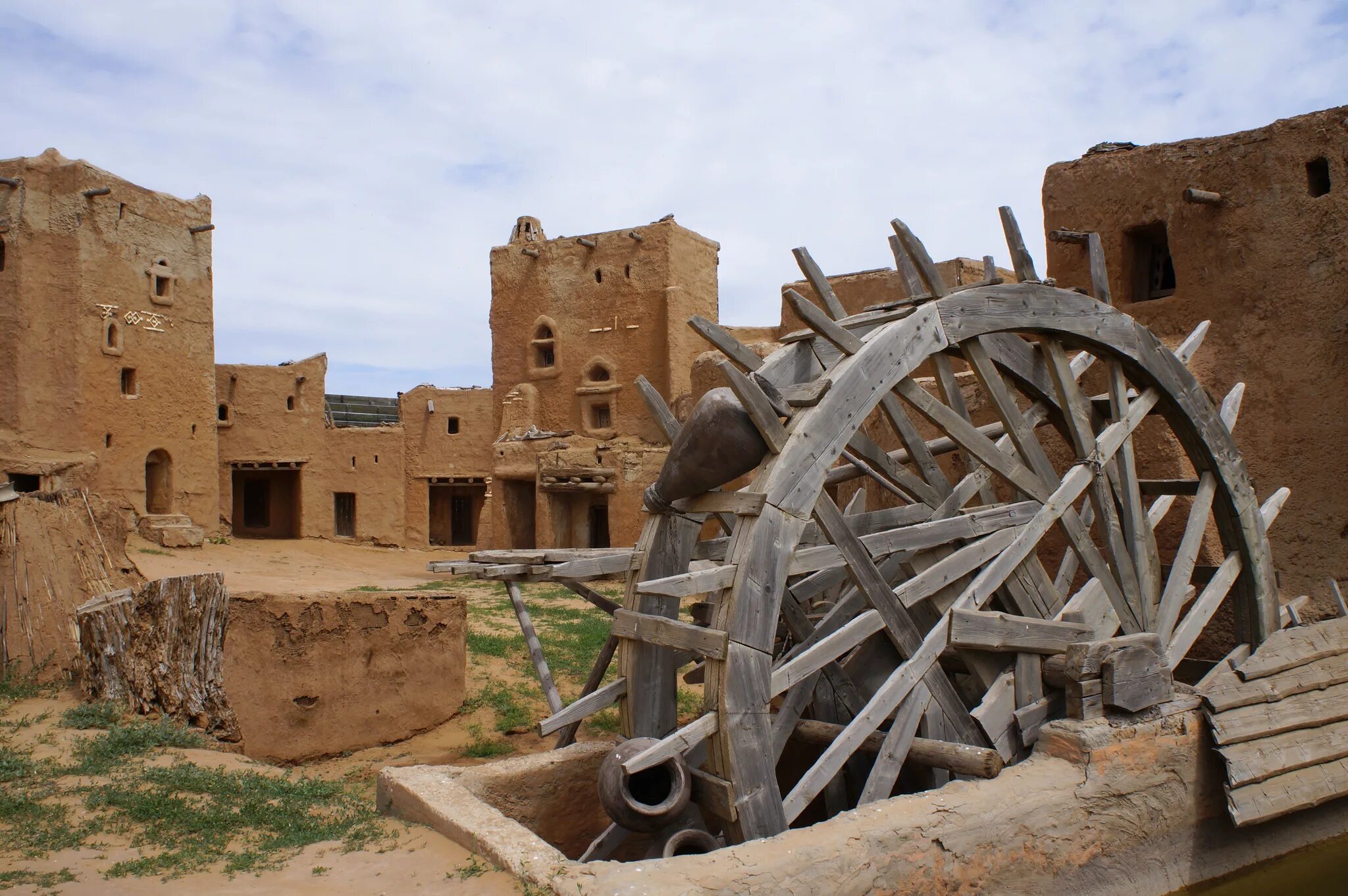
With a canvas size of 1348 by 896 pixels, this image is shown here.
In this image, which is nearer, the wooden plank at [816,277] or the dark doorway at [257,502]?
the wooden plank at [816,277]

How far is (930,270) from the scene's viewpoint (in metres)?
5.59

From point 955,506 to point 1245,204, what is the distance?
224 inches

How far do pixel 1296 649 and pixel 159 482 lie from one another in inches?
927

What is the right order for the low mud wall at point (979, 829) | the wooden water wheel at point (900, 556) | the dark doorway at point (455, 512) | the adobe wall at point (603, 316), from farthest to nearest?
the dark doorway at point (455, 512) < the adobe wall at point (603, 316) < the wooden water wheel at point (900, 556) < the low mud wall at point (979, 829)


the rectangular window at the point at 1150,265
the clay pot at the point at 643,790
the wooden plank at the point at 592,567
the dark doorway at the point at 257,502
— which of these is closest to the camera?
the clay pot at the point at 643,790

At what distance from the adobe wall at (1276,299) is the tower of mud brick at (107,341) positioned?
780 inches

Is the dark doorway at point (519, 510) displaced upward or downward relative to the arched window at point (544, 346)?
downward

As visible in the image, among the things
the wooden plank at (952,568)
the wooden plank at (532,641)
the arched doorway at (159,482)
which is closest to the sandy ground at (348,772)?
the wooden plank at (532,641)

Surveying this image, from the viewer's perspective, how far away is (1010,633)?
212 inches

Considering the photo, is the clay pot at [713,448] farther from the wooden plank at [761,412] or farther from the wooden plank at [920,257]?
the wooden plank at [920,257]

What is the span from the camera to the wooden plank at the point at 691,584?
4453 mm

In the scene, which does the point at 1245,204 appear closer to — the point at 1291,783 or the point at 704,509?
the point at 1291,783

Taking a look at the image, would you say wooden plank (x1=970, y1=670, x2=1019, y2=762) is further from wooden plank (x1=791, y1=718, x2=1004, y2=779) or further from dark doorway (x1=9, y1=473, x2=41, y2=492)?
dark doorway (x1=9, y1=473, x2=41, y2=492)

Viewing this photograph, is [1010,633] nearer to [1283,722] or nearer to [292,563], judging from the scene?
[1283,722]
